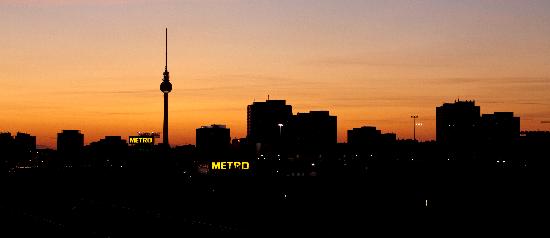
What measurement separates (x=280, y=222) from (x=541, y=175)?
327ft

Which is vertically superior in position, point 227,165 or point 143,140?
point 143,140

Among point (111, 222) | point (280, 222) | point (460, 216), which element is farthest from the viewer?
point (460, 216)

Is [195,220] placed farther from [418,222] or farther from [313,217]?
[418,222]

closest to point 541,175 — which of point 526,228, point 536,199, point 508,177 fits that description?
point 508,177

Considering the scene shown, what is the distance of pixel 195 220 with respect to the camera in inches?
1790

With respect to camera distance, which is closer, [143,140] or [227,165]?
[227,165]

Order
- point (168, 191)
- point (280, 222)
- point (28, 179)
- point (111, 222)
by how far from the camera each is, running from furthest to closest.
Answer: point (28, 179) < point (168, 191) < point (111, 222) < point (280, 222)

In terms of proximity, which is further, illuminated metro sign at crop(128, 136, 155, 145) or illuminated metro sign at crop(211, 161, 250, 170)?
illuminated metro sign at crop(128, 136, 155, 145)

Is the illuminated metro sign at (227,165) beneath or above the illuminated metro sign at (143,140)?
beneath

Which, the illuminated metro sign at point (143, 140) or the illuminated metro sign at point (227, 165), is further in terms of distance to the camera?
the illuminated metro sign at point (143, 140)

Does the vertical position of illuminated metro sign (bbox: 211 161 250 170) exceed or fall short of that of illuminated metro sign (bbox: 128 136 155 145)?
it falls short

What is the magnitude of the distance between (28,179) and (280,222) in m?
94.6

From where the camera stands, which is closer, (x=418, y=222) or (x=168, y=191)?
(x=418, y=222)

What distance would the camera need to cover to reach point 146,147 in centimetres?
15738
